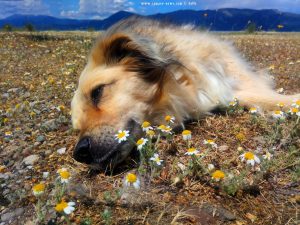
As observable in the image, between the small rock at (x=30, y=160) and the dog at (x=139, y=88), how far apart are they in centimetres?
43

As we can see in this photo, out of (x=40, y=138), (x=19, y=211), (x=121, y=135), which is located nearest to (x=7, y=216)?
(x=19, y=211)

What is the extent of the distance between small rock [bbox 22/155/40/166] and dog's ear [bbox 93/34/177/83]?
108 cm

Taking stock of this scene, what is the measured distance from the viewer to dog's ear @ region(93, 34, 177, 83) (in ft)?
10.2

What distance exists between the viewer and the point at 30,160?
9.38 feet

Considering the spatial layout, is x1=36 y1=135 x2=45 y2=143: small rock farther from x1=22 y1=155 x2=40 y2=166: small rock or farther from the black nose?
the black nose

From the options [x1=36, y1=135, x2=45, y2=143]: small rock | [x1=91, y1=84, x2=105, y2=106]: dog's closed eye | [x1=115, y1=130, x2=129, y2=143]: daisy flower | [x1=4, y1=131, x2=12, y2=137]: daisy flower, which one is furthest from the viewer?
[x1=4, y1=131, x2=12, y2=137]: daisy flower

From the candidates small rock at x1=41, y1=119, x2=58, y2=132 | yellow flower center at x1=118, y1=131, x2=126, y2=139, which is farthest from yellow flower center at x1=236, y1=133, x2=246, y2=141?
small rock at x1=41, y1=119, x2=58, y2=132

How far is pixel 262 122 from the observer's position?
3184 millimetres

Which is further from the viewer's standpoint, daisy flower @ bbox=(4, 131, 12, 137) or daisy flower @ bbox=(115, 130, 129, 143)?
daisy flower @ bbox=(4, 131, 12, 137)

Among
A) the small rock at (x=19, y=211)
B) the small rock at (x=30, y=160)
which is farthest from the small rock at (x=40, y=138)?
the small rock at (x=19, y=211)

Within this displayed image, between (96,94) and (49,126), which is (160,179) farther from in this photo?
(49,126)

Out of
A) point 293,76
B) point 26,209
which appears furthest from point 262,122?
point 293,76

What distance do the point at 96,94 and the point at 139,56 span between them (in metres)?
0.51

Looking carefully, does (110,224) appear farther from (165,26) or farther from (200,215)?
(165,26)
